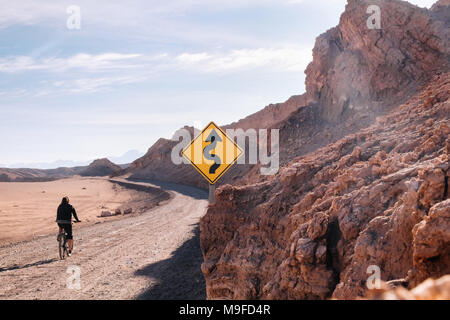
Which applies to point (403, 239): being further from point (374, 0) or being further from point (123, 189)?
point (123, 189)

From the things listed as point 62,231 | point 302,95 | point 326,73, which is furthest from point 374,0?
point 302,95

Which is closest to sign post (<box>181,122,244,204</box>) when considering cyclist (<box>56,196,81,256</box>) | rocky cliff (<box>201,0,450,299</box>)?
rocky cliff (<box>201,0,450,299</box>)

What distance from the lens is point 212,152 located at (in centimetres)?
876

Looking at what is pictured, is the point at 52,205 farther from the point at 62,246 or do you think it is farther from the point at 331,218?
the point at 331,218

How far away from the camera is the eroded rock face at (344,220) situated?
12.5ft

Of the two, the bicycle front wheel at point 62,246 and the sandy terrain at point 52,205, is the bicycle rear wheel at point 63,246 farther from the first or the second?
the sandy terrain at point 52,205

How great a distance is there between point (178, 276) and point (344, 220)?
6.32 metres

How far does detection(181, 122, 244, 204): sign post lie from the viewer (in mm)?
8508

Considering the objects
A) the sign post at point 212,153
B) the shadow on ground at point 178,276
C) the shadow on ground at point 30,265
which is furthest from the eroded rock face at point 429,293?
the shadow on ground at point 30,265

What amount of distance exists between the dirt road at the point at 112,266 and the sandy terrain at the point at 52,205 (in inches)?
122

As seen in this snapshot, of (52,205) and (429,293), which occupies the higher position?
(429,293)

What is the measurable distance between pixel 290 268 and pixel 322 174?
7.82 ft

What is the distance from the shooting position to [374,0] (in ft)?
45.6

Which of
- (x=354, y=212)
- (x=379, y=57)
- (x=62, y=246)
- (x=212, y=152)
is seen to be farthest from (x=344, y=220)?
(x=379, y=57)
